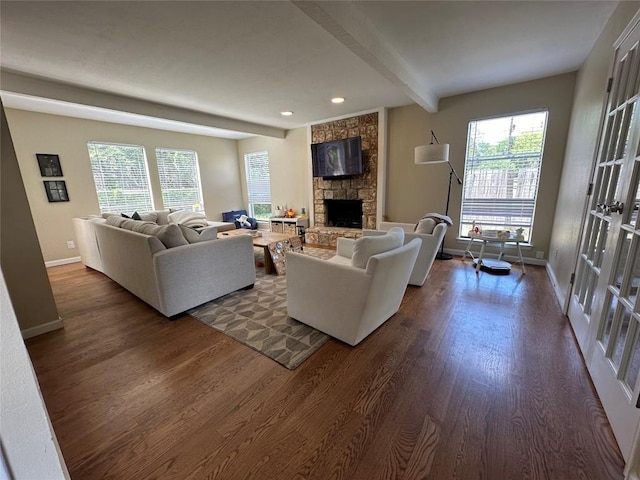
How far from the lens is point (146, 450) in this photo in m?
1.33

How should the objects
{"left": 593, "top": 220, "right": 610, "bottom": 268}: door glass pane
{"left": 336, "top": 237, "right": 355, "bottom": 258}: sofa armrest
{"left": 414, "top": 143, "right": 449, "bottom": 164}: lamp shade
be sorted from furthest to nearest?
{"left": 414, "top": 143, "right": 449, "bottom": 164}: lamp shade < {"left": 336, "top": 237, "right": 355, "bottom": 258}: sofa armrest < {"left": 593, "top": 220, "right": 610, "bottom": 268}: door glass pane

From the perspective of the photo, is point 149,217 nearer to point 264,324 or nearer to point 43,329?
point 43,329

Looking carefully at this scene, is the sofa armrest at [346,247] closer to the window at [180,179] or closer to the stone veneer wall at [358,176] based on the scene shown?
the stone veneer wall at [358,176]

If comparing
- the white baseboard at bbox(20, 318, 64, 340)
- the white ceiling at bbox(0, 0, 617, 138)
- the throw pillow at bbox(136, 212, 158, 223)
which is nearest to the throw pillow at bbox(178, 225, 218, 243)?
the white baseboard at bbox(20, 318, 64, 340)

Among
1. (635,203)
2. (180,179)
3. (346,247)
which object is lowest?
(346,247)

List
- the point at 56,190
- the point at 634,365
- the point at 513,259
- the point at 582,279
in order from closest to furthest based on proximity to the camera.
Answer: the point at 634,365
the point at 582,279
the point at 513,259
the point at 56,190

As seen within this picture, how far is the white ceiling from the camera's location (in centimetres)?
192

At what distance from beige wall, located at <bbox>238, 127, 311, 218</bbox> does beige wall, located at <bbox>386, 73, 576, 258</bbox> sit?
198 cm

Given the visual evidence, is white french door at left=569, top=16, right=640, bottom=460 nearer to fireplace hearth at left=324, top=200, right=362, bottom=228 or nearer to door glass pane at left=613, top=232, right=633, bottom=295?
door glass pane at left=613, top=232, right=633, bottom=295

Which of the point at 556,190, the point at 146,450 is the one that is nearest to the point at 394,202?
the point at 556,190

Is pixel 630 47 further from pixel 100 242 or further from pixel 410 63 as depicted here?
pixel 100 242

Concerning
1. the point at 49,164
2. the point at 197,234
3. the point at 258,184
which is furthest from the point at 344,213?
the point at 49,164

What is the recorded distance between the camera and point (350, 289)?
195cm

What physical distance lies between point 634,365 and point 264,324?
2.36 meters
